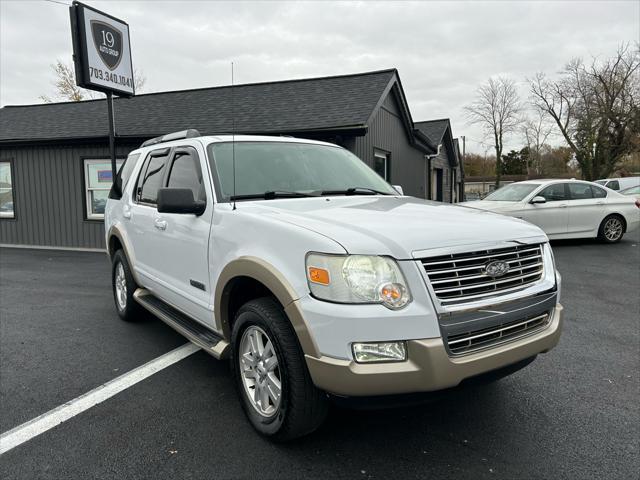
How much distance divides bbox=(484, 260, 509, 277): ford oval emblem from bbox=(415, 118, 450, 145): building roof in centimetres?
2014

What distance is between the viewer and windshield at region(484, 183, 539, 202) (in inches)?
420

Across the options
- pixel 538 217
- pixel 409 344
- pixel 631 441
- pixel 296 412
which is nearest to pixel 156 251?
pixel 296 412

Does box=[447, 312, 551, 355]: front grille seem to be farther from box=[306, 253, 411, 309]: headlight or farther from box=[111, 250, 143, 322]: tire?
box=[111, 250, 143, 322]: tire

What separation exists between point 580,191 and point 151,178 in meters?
9.87

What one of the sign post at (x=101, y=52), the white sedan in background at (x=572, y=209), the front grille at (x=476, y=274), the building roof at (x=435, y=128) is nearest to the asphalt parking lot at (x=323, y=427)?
the front grille at (x=476, y=274)

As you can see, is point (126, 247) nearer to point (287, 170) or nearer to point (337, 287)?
point (287, 170)

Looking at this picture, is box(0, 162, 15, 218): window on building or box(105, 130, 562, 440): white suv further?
box(0, 162, 15, 218): window on building

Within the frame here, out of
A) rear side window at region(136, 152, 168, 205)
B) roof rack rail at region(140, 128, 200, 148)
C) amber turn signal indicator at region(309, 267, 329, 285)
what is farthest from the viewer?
rear side window at region(136, 152, 168, 205)

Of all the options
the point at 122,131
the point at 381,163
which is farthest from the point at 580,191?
the point at 122,131

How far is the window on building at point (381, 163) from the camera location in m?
12.4

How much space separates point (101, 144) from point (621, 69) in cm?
4121

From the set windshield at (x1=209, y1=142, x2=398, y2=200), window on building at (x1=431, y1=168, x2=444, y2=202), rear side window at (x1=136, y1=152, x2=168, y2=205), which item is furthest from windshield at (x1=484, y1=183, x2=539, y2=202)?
Result: window on building at (x1=431, y1=168, x2=444, y2=202)

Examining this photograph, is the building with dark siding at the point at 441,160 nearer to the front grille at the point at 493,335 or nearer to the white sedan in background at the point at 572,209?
the white sedan in background at the point at 572,209

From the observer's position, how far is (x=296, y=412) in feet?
7.98
